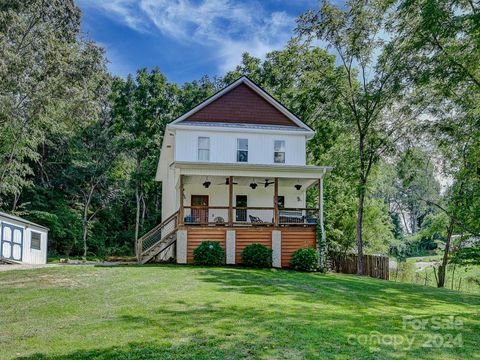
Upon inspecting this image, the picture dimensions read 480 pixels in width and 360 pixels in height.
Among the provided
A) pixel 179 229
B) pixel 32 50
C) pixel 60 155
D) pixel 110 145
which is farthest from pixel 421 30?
pixel 60 155

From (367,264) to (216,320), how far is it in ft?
48.3

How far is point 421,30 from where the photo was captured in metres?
14.2

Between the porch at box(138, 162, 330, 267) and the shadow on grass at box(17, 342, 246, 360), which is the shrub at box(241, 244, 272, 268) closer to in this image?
the porch at box(138, 162, 330, 267)

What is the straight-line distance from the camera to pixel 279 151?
2044 cm

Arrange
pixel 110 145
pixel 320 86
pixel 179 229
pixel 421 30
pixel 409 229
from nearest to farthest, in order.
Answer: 1. pixel 421 30
2. pixel 179 229
3. pixel 320 86
4. pixel 110 145
5. pixel 409 229

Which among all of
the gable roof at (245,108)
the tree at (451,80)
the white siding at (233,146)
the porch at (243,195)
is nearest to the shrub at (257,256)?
the porch at (243,195)

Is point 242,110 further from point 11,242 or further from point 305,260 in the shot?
point 11,242

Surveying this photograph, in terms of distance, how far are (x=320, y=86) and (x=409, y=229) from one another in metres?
52.9

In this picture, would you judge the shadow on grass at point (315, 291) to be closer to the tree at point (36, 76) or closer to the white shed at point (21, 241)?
the white shed at point (21, 241)

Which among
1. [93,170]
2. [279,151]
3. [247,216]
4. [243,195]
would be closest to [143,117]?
[93,170]

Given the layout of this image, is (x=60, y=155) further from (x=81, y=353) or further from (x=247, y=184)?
(x=81, y=353)

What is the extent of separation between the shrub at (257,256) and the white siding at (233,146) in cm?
519

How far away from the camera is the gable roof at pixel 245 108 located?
2027 centimetres

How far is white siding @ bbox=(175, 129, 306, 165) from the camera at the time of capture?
19.5 meters
